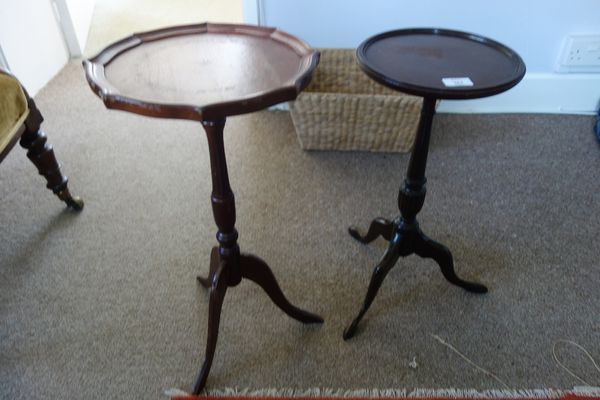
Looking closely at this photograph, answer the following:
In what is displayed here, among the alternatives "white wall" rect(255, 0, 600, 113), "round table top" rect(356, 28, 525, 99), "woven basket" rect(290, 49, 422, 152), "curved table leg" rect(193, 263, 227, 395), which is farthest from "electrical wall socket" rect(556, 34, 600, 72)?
"curved table leg" rect(193, 263, 227, 395)

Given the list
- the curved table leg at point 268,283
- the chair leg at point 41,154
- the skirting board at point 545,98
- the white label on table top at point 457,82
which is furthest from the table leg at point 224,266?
the skirting board at point 545,98

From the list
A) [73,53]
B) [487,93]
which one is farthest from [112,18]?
[487,93]

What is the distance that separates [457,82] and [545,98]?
58.5 inches

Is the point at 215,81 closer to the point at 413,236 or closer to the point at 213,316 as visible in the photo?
the point at 213,316

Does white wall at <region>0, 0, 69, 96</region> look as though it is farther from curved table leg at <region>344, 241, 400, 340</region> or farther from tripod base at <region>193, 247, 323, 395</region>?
curved table leg at <region>344, 241, 400, 340</region>

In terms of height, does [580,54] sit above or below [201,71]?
below

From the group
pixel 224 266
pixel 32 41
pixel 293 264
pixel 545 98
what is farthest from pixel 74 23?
pixel 545 98

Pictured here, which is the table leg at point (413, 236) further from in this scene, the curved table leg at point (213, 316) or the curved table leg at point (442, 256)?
the curved table leg at point (213, 316)

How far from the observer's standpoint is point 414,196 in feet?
3.77

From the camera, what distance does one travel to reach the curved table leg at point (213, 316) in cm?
105

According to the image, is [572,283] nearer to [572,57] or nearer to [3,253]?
[572,57]

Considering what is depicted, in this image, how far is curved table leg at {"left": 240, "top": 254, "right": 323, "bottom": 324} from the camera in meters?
1.10

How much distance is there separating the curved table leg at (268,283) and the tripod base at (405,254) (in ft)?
0.38

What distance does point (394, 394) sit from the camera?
1075 mm
